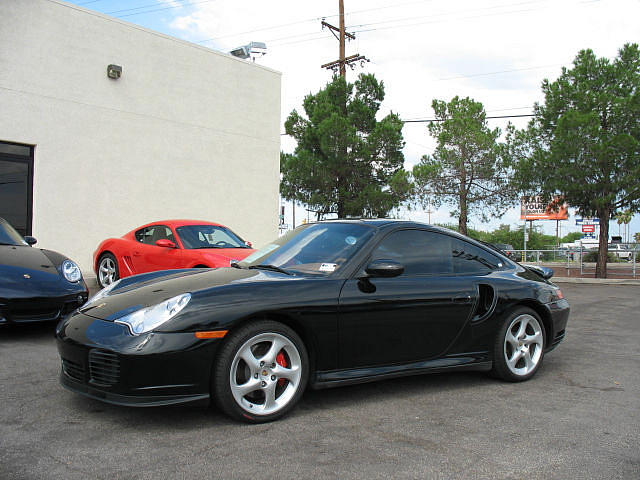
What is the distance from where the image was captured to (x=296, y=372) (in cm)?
361

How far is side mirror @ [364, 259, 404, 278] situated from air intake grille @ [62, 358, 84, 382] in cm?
191

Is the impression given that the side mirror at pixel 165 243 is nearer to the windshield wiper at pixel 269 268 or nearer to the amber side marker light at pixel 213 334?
the windshield wiper at pixel 269 268

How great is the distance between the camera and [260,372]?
3.49m

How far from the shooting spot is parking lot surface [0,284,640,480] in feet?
9.25

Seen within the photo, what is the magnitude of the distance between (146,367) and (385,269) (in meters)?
1.64

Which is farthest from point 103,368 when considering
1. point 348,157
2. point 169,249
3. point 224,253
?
point 348,157

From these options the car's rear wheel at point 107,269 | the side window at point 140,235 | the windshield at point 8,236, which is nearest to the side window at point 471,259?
the windshield at point 8,236

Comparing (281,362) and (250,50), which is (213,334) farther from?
(250,50)

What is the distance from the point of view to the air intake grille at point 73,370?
346 centimetres

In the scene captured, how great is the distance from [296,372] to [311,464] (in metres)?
0.79

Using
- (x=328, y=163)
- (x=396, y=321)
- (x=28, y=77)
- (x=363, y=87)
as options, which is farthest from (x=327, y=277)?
(x=363, y=87)

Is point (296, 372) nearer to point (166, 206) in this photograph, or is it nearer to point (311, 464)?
point (311, 464)

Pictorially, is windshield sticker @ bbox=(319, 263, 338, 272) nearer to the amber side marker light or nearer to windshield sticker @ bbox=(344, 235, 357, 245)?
windshield sticker @ bbox=(344, 235, 357, 245)

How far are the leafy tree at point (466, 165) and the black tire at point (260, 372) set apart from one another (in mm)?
26090
